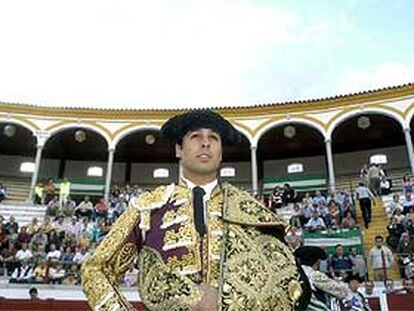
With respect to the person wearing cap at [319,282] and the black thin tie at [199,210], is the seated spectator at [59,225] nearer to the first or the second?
the person wearing cap at [319,282]

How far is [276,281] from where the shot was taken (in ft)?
5.05

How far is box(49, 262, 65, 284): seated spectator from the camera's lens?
9.12 m

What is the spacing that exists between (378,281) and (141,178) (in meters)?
14.1

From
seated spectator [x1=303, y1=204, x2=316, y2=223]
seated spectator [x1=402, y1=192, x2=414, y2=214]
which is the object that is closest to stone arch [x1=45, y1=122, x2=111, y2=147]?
seated spectator [x1=303, y1=204, x2=316, y2=223]

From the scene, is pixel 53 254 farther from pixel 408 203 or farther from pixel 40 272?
pixel 408 203

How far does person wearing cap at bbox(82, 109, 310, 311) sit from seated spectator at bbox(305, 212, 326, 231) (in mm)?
9574

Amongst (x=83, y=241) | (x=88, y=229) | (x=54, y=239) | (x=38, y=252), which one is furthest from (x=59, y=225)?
(x=38, y=252)

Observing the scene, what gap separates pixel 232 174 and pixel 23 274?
12597 mm

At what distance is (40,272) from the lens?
926 cm

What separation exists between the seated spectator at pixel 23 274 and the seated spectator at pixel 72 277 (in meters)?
0.61

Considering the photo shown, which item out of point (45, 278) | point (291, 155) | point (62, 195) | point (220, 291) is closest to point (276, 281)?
Answer: point (220, 291)

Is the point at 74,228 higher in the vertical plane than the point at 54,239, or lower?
higher

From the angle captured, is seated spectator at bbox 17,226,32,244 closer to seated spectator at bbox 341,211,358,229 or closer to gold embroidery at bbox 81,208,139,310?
seated spectator at bbox 341,211,358,229

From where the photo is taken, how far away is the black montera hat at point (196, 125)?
1.82 meters
